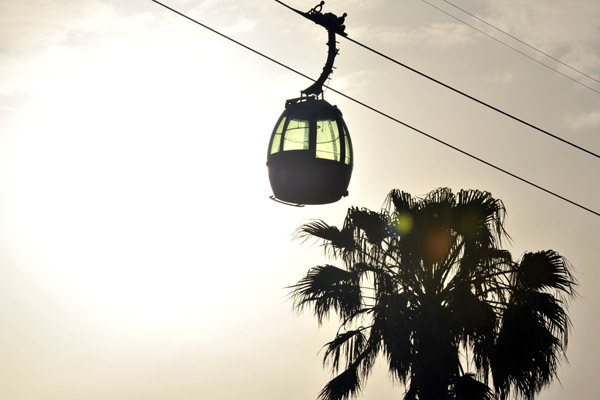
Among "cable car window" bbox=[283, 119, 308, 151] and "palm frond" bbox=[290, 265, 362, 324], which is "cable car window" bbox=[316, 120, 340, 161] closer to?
"cable car window" bbox=[283, 119, 308, 151]

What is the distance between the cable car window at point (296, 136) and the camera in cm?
1077

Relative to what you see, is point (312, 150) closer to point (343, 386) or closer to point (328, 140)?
point (328, 140)

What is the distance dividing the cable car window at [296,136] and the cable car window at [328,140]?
169 millimetres

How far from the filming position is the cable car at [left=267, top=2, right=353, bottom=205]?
10758 mm

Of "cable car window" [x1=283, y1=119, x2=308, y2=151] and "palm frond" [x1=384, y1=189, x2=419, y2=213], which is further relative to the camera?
"palm frond" [x1=384, y1=189, x2=419, y2=213]

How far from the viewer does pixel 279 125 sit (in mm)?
11016

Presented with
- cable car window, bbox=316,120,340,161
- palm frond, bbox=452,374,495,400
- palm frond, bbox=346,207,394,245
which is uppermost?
palm frond, bbox=346,207,394,245

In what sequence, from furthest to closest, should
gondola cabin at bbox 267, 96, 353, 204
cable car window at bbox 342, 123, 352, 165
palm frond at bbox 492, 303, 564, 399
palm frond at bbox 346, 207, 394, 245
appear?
palm frond at bbox 346, 207, 394, 245
palm frond at bbox 492, 303, 564, 399
cable car window at bbox 342, 123, 352, 165
gondola cabin at bbox 267, 96, 353, 204

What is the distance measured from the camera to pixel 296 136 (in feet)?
35.5

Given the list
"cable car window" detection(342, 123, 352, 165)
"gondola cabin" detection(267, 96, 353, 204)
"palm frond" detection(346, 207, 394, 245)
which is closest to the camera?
"gondola cabin" detection(267, 96, 353, 204)

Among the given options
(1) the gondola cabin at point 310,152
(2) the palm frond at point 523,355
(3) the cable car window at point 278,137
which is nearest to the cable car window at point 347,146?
(1) the gondola cabin at point 310,152

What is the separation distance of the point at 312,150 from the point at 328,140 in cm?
24

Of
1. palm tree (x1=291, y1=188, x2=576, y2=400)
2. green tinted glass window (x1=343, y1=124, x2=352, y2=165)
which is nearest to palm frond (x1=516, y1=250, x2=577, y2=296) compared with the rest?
palm tree (x1=291, y1=188, x2=576, y2=400)

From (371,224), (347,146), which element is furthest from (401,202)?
(347,146)
